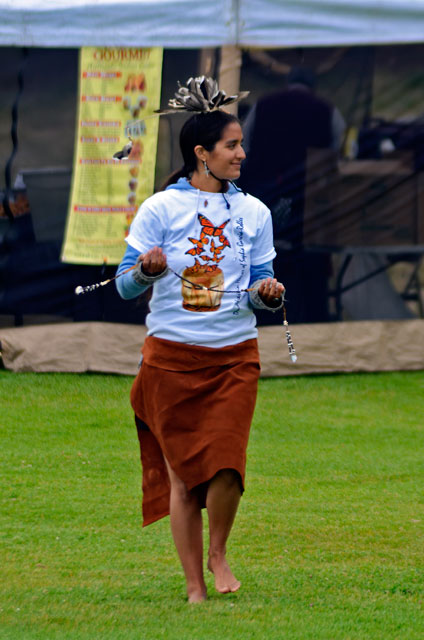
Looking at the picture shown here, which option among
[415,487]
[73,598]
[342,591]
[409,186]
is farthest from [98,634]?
[409,186]

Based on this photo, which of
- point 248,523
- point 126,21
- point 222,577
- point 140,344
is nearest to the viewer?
point 222,577

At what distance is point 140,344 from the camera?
830 cm

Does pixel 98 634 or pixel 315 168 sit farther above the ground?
pixel 315 168

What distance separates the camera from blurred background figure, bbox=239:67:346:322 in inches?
324

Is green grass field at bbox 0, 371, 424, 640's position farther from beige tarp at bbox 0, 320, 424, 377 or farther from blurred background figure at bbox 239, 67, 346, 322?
blurred background figure at bbox 239, 67, 346, 322

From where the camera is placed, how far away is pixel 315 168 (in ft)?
27.6

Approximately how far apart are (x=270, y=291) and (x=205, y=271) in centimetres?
23

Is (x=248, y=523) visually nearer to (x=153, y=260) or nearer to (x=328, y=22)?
(x=153, y=260)

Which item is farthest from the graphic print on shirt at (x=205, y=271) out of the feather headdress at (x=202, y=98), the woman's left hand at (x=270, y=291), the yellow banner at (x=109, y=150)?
the yellow banner at (x=109, y=150)

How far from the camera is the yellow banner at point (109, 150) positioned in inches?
318

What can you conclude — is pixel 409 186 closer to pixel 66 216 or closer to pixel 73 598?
pixel 66 216

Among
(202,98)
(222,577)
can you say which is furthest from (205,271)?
(222,577)

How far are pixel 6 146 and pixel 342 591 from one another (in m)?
5.25

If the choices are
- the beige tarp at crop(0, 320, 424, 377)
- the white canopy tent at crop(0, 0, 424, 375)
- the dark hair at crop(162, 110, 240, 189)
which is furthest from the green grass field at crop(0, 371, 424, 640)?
the white canopy tent at crop(0, 0, 424, 375)
